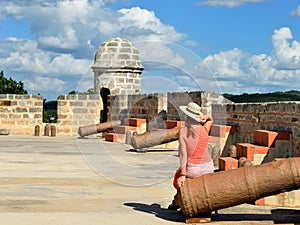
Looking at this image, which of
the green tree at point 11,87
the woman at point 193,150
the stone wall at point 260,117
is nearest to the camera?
the woman at point 193,150

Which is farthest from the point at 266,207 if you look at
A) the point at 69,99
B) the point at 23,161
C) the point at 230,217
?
the point at 69,99

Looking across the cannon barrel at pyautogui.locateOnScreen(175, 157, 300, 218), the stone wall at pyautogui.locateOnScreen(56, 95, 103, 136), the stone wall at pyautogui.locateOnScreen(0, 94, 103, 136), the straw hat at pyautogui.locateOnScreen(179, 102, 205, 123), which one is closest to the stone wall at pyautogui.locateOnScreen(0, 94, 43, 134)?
the stone wall at pyautogui.locateOnScreen(0, 94, 103, 136)

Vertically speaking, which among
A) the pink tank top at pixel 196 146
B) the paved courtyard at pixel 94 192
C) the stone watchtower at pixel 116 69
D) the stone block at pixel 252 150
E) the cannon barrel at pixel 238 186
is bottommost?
the paved courtyard at pixel 94 192

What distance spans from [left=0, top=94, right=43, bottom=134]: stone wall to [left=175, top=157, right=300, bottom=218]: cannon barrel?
14538mm

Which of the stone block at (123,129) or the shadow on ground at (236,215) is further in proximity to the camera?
the stone block at (123,129)

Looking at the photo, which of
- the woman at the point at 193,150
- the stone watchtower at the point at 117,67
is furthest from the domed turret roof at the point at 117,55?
the woman at the point at 193,150

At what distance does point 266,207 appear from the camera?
7.18 m

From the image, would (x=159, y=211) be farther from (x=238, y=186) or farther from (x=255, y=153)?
(x=255, y=153)

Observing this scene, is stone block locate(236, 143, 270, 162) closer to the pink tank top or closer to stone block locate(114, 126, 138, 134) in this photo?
the pink tank top

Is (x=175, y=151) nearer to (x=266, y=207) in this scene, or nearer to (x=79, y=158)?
(x=79, y=158)

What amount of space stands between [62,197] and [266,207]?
2442 millimetres

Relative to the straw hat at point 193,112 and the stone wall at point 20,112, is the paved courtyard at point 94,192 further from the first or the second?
the stone wall at point 20,112

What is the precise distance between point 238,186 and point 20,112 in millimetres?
14807

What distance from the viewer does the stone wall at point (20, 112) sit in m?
19.8
